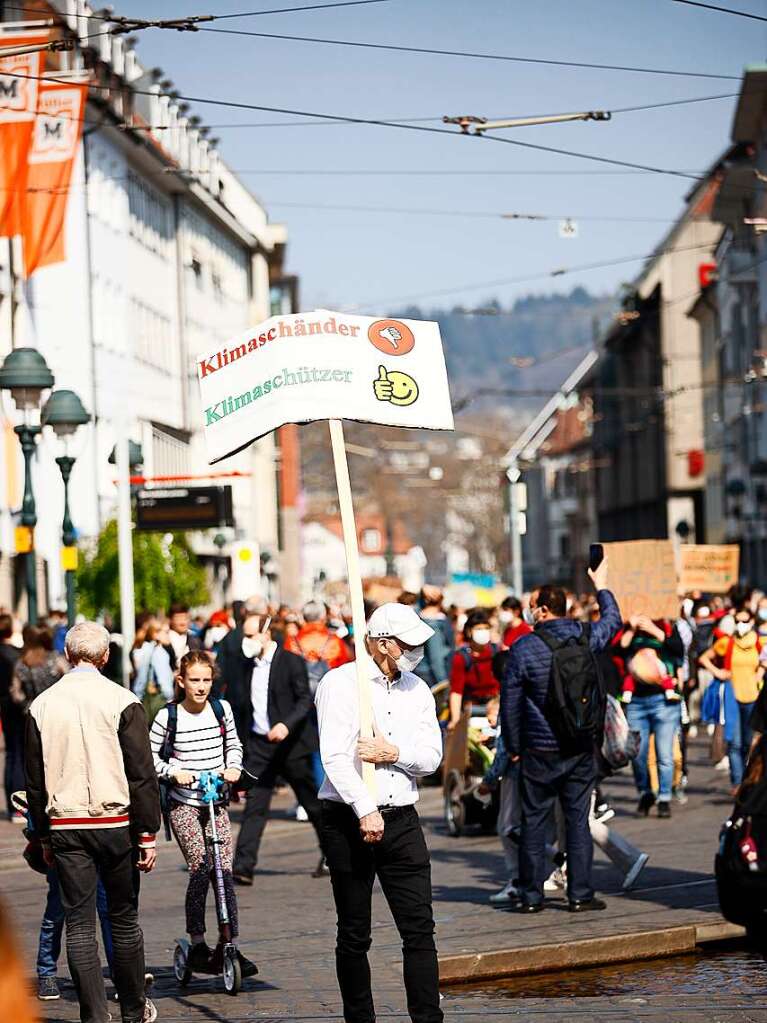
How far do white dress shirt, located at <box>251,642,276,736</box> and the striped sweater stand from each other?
423 centimetres

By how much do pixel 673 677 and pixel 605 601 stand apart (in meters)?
5.22

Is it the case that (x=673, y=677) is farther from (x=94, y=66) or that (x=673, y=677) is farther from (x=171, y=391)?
(x=171, y=391)

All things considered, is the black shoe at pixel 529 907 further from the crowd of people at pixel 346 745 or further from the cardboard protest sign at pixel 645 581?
the cardboard protest sign at pixel 645 581

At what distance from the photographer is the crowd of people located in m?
8.02

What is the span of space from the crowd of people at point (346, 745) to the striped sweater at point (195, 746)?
1 centimetres

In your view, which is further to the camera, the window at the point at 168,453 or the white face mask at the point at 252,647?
the window at the point at 168,453

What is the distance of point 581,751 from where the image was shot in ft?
39.5

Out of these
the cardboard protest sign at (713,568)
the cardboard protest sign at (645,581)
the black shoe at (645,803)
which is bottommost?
the black shoe at (645,803)

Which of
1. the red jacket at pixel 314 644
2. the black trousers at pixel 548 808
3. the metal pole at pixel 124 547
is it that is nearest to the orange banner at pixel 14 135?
the metal pole at pixel 124 547

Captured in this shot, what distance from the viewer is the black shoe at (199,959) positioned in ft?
33.0

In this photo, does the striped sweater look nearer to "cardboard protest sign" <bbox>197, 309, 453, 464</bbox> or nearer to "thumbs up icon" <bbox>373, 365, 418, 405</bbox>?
"cardboard protest sign" <bbox>197, 309, 453, 464</bbox>

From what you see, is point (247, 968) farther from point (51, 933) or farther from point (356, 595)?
point (356, 595)

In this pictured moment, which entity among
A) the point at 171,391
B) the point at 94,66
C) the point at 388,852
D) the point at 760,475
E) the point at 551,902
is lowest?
the point at 551,902

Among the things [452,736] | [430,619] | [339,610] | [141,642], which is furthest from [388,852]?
[339,610]
